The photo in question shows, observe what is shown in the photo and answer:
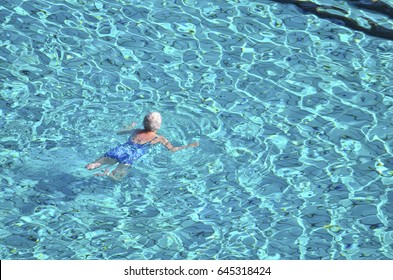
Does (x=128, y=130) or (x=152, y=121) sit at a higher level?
(x=152, y=121)

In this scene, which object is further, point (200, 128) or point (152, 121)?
point (200, 128)

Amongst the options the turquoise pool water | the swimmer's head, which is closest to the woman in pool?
the swimmer's head

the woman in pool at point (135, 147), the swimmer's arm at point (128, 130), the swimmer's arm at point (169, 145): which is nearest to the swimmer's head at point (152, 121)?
the woman in pool at point (135, 147)

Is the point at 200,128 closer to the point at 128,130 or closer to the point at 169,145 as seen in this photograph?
the point at 169,145

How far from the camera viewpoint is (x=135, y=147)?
8805mm

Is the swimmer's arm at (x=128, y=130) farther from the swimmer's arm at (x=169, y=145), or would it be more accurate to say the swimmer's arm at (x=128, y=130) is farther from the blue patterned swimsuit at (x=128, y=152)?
the swimmer's arm at (x=169, y=145)

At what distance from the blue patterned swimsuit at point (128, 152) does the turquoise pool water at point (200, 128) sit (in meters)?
0.18

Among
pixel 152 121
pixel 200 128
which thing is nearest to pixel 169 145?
pixel 152 121

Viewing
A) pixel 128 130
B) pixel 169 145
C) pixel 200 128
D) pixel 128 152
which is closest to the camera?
pixel 128 152

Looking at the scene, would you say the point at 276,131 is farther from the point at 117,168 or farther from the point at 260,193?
the point at 117,168

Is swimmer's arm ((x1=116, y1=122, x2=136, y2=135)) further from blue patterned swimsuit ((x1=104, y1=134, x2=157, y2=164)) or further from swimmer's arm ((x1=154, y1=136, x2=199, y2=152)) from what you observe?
swimmer's arm ((x1=154, y1=136, x2=199, y2=152))

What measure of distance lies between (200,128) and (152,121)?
2.64 ft

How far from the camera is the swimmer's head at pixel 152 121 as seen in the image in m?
8.80

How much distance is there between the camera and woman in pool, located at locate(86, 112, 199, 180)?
28.6 ft
